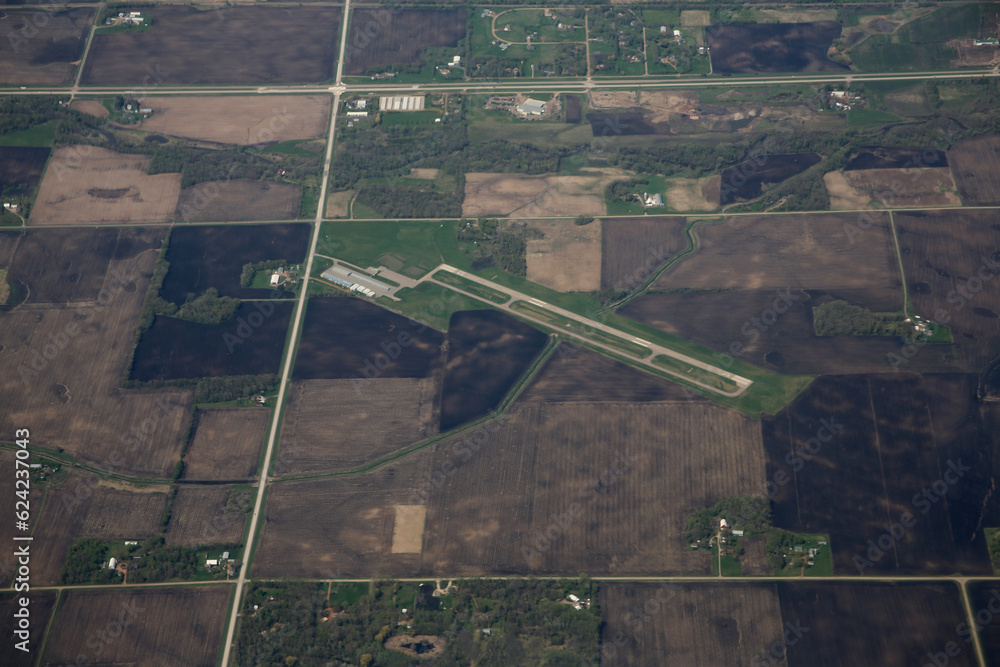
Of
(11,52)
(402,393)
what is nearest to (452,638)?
(402,393)

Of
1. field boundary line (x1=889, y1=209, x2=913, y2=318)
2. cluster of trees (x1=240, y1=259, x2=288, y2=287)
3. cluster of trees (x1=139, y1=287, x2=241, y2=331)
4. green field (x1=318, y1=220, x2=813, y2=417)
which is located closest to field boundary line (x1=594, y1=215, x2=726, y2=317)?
green field (x1=318, y1=220, x2=813, y2=417)

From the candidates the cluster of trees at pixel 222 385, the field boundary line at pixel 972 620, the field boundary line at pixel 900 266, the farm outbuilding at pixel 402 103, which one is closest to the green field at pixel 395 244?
the cluster of trees at pixel 222 385

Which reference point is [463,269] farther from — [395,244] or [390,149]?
[390,149]

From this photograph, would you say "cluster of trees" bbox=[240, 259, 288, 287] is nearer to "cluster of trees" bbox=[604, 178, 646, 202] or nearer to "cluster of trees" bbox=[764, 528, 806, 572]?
"cluster of trees" bbox=[604, 178, 646, 202]
